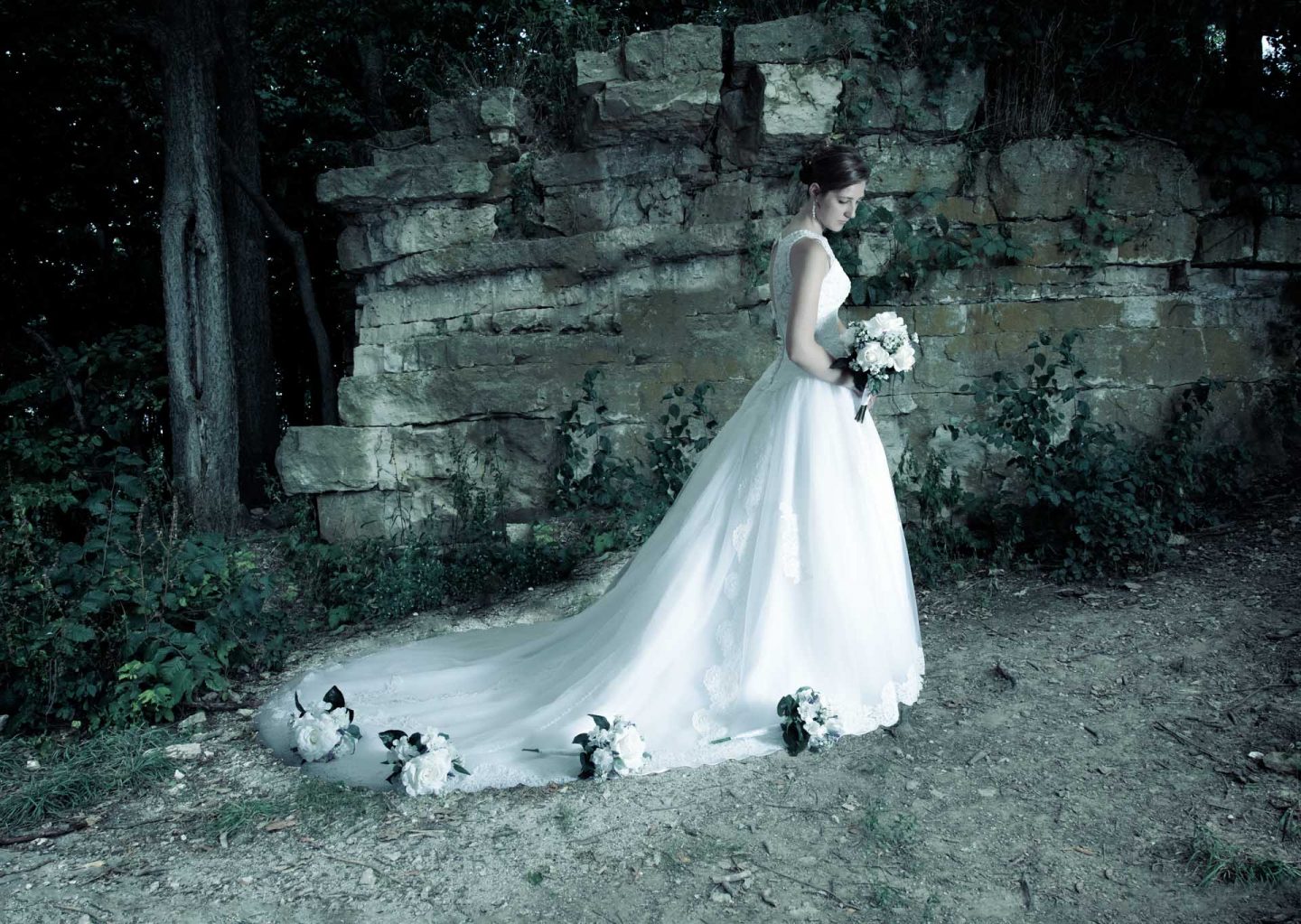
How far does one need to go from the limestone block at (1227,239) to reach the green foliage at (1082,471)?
0.79 meters

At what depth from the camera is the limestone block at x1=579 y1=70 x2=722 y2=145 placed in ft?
18.1

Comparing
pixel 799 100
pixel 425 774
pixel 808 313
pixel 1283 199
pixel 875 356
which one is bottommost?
pixel 425 774

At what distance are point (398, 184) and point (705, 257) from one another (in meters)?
2.02

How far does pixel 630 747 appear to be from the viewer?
10.3 feet

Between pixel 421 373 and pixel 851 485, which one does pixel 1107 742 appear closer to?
pixel 851 485

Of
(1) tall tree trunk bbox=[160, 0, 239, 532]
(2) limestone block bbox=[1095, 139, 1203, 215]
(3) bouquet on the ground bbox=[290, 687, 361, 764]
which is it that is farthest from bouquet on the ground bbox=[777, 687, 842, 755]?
(1) tall tree trunk bbox=[160, 0, 239, 532]

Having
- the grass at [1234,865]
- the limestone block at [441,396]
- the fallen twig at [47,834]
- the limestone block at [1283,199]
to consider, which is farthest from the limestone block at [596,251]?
the grass at [1234,865]

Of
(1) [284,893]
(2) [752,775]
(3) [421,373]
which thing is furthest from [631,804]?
(3) [421,373]

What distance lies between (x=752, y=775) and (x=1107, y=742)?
1.31 metres

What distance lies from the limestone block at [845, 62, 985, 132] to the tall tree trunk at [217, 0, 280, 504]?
5.11 metres

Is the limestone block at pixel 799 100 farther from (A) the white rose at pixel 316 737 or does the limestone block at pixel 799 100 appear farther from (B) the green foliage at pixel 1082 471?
(A) the white rose at pixel 316 737

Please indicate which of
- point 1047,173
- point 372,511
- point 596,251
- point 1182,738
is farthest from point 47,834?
point 1047,173

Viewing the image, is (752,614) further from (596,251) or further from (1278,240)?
(1278,240)

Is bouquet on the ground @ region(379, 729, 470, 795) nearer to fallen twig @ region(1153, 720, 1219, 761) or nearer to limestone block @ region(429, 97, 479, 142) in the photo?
fallen twig @ region(1153, 720, 1219, 761)
